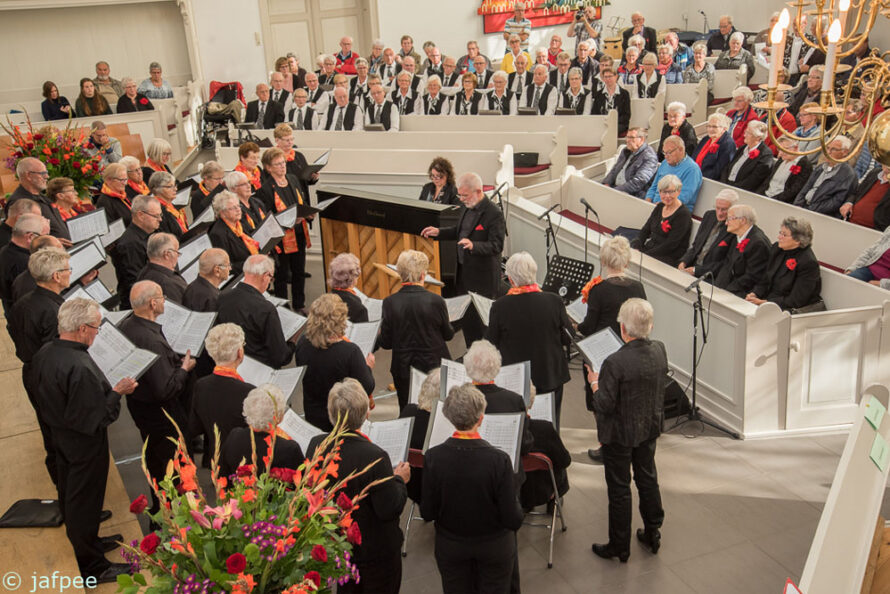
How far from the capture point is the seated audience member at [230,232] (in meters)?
6.15

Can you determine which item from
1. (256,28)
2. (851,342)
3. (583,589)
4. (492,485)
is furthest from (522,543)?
(256,28)

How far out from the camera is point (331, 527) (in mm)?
2270

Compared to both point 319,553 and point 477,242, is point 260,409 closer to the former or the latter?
point 319,553

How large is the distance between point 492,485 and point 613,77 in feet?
27.4

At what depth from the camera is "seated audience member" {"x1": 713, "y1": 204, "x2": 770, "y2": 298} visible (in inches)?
228

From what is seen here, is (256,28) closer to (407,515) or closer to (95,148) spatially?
(95,148)

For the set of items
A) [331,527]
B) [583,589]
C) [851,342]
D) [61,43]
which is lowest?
[583,589]

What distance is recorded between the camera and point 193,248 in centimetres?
585

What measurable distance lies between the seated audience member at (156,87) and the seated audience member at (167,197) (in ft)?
23.2

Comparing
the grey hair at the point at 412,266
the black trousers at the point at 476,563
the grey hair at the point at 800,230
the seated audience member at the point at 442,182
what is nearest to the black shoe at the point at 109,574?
the black trousers at the point at 476,563

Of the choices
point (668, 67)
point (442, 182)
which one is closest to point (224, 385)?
point (442, 182)

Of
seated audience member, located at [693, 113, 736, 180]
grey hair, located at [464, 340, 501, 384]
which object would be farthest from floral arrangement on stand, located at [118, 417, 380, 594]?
seated audience member, located at [693, 113, 736, 180]

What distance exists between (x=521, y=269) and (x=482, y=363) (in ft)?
3.59

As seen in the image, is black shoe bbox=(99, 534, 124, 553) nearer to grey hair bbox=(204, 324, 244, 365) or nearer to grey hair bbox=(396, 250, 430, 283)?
grey hair bbox=(204, 324, 244, 365)
